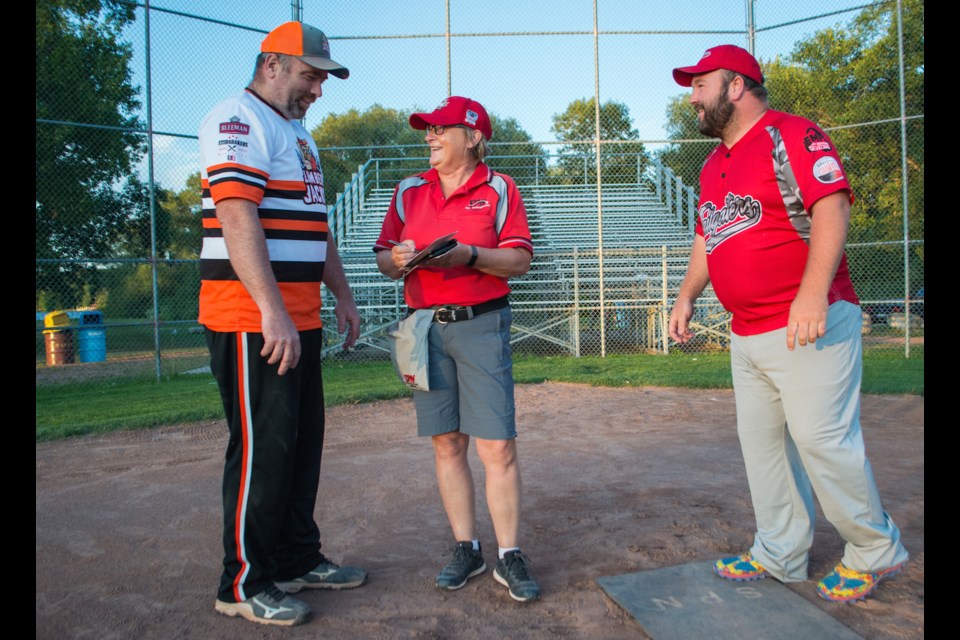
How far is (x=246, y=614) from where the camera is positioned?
2764 millimetres

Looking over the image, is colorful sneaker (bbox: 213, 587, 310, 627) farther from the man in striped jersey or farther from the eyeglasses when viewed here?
the eyeglasses

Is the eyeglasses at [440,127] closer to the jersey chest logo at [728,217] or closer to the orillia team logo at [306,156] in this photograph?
the orillia team logo at [306,156]

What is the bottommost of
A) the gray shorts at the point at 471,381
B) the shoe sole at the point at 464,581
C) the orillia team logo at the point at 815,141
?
the shoe sole at the point at 464,581

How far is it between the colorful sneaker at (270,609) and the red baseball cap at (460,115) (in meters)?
2.04

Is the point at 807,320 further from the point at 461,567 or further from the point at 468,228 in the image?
the point at 461,567

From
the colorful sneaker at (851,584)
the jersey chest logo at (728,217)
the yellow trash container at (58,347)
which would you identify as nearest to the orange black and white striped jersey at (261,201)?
the jersey chest logo at (728,217)

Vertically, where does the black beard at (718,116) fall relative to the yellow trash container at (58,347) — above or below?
above

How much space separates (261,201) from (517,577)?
1794 mm

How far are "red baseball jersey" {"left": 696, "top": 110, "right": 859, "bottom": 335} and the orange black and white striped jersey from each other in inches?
66.2

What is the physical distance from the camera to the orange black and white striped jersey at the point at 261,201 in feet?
8.69

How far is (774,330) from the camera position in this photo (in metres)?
2.85
